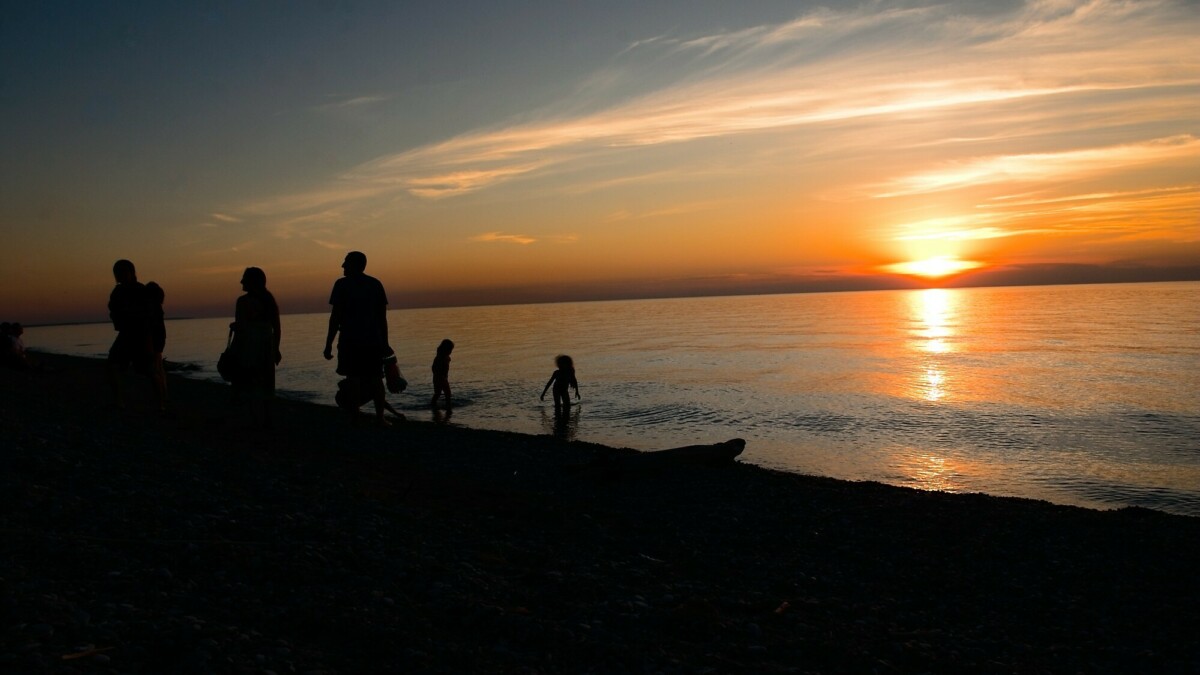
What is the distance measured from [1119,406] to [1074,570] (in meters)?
20.5

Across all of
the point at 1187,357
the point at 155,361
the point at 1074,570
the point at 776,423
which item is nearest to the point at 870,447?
the point at 776,423

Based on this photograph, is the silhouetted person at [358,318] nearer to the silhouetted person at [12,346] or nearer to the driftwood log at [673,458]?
the driftwood log at [673,458]

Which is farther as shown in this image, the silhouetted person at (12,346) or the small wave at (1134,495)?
the silhouetted person at (12,346)

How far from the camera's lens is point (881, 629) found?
5.71 metres

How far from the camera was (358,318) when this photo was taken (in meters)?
11.7

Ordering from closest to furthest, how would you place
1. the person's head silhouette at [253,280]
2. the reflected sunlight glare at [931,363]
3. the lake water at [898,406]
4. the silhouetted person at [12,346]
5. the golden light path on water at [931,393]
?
the person's head silhouette at [253,280] < the golden light path on water at [931,393] < the lake water at [898,406] < the silhouetted person at [12,346] < the reflected sunlight glare at [931,363]

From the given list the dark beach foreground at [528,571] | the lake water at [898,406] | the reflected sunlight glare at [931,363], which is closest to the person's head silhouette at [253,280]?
the dark beach foreground at [528,571]

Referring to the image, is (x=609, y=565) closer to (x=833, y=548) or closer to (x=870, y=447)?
(x=833, y=548)

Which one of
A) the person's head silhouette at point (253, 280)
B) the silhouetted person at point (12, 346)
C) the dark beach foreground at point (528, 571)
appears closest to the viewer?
the dark beach foreground at point (528, 571)

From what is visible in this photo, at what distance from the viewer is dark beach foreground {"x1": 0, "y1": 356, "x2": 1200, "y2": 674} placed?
4340 millimetres

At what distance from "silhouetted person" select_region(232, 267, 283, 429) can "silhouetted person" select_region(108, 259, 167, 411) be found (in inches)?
54.5

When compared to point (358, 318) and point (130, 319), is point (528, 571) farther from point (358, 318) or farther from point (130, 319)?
point (130, 319)

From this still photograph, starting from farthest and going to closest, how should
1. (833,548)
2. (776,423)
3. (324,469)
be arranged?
(776,423), (324,469), (833,548)

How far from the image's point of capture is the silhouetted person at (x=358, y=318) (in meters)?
11.6
